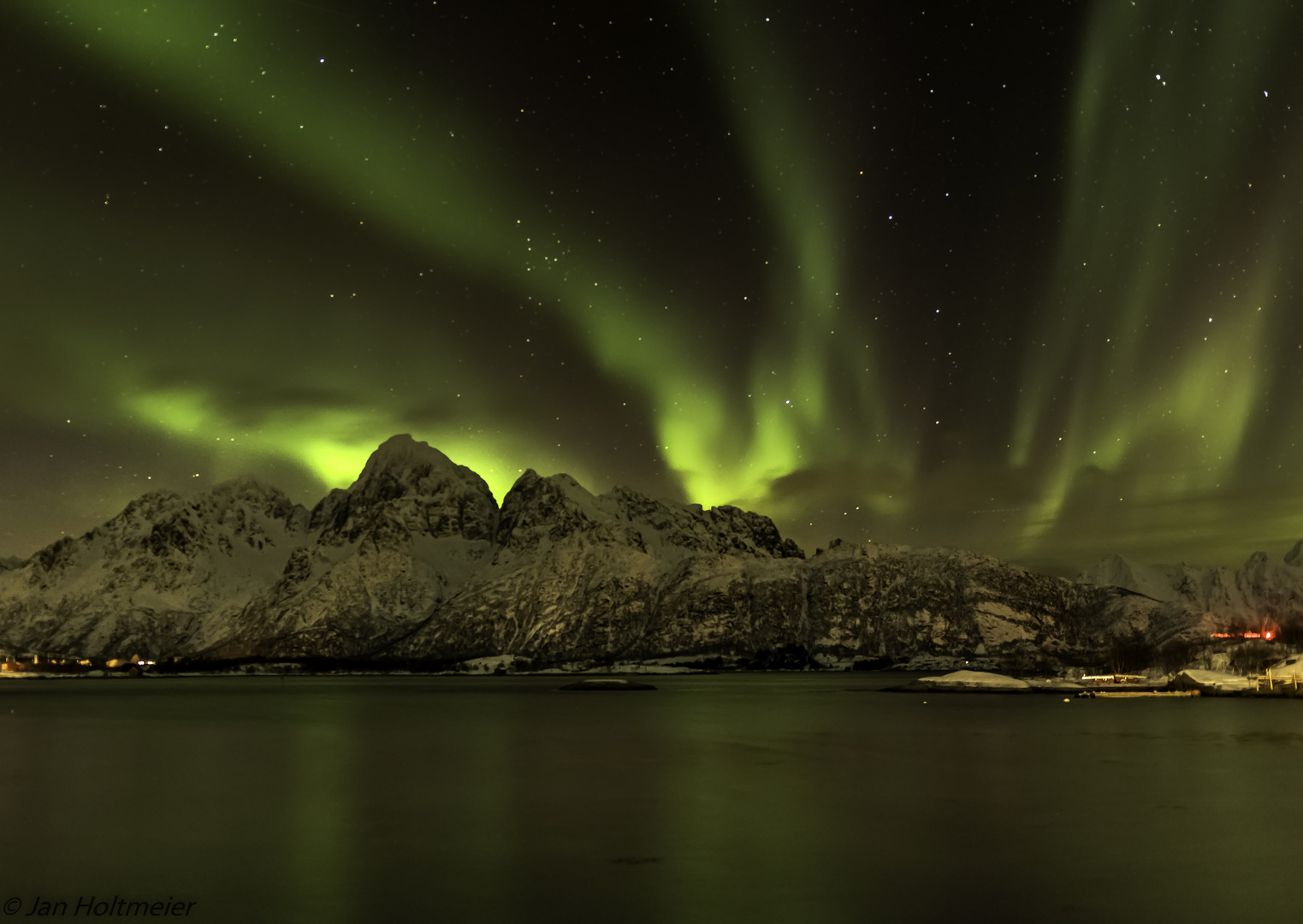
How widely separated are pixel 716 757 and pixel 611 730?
3135 centimetres

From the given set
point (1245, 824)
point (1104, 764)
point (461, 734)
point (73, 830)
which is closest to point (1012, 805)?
point (1245, 824)

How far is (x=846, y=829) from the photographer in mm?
38281

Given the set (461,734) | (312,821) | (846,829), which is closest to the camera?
(846,829)

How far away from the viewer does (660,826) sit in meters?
39.0

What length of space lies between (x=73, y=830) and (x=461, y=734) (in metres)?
52.9

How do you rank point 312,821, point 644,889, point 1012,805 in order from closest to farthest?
1. point 644,889
2. point 312,821
3. point 1012,805

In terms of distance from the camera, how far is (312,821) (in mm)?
40812

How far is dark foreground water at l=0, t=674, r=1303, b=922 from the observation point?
2688cm

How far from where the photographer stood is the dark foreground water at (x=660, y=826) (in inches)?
1058

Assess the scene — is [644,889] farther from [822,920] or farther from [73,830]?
[73,830]

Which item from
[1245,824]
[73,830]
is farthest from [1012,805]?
[73,830]

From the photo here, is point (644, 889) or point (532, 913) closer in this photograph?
point (532, 913)

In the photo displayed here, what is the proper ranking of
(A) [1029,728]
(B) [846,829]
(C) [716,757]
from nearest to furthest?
(B) [846,829], (C) [716,757], (A) [1029,728]

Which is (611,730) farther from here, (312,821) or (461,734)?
(312,821)
